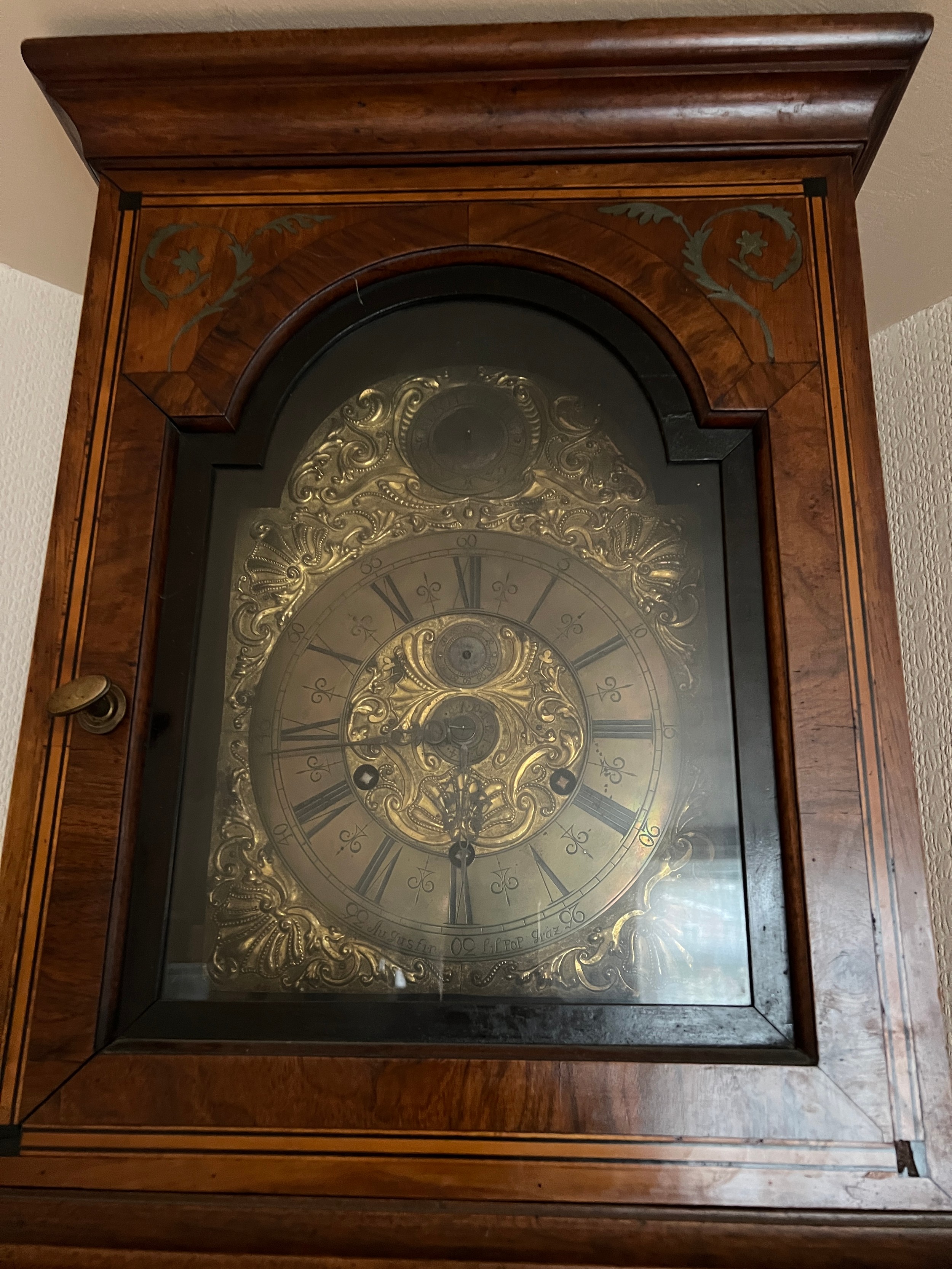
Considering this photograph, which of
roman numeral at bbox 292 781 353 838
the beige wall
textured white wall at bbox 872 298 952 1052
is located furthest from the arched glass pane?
textured white wall at bbox 872 298 952 1052

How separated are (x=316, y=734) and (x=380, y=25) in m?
0.73

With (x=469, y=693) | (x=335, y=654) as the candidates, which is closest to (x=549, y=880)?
(x=469, y=693)

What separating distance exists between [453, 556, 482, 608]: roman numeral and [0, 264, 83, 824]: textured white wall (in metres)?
0.61

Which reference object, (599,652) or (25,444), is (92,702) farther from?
(25,444)

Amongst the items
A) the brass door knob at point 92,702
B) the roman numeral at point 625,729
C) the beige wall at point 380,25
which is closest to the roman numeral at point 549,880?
the roman numeral at point 625,729

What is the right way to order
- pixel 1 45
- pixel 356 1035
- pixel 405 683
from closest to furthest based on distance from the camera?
1. pixel 356 1035
2. pixel 405 683
3. pixel 1 45

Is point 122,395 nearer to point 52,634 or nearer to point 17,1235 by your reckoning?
point 52,634

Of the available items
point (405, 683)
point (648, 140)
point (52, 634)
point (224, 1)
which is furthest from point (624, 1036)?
point (224, 1)

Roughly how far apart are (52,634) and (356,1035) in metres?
0.45

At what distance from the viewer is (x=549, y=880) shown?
926 millimetres

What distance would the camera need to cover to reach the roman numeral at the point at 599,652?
98cm

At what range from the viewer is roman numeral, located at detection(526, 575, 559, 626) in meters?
1.00

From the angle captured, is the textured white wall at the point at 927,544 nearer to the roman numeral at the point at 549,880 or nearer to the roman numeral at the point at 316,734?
the roman numeral at the point at 549,880

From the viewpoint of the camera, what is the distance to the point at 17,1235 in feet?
2.59
